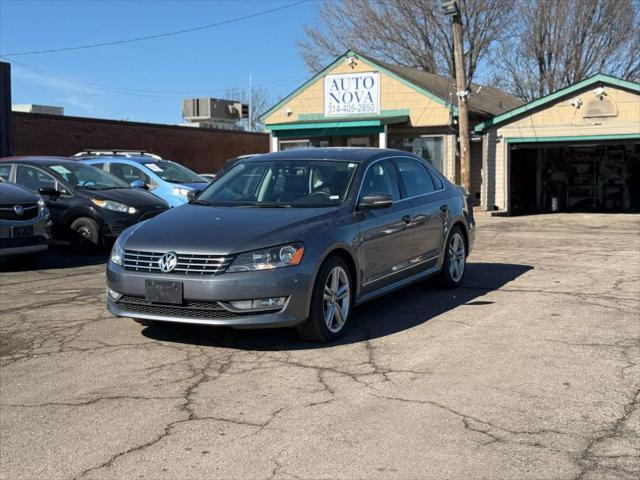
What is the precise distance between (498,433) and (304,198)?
3212mm

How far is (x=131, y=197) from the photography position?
1226 cm

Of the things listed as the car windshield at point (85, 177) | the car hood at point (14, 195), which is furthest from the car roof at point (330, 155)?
the car windshield at point (85, 177)

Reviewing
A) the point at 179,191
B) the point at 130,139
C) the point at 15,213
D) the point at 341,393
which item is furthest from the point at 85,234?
the point at 130,139

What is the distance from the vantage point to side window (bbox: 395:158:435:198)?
7859 mm

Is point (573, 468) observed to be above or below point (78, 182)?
below

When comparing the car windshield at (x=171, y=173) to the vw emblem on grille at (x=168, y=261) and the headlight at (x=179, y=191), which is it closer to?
the headlight at (x=179, y=191)

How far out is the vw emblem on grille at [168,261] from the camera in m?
5.78

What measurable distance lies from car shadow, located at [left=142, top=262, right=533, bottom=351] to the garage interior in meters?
16.9

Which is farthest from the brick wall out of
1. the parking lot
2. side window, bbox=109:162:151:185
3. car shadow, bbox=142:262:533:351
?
car shadow, bbox=142:262:533:351

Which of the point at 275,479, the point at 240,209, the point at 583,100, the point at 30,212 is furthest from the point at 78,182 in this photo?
the point at 583,100

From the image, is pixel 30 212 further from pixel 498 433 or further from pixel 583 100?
pixel 583 100

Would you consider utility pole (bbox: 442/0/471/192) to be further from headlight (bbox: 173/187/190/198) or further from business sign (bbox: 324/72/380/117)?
headlight (bbox: 173/187/190/198)

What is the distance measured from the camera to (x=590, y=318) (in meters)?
7.25

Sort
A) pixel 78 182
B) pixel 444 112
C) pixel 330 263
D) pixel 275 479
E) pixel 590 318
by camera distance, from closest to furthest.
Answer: pixel 275 479, pixel 330 263, pixel 590 318, pixel 78 182, pixel 444 112
